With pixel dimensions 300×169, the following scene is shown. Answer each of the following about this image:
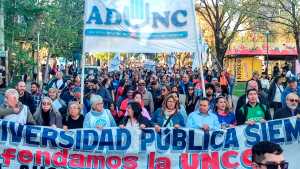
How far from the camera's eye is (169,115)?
8.93 m

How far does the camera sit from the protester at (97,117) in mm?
8641

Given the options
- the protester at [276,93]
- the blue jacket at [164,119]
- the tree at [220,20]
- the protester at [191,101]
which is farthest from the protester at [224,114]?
the tree at [220,20]

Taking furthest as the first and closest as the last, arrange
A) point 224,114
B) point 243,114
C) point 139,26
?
1. point 139,26
2. point 243,114
3. point 224,114

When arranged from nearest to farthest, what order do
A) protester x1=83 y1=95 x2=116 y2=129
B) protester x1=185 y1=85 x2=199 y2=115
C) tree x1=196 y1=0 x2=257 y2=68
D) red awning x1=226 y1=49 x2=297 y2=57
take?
protester x1=83 y1=95 x2=116 y2=129
protester x1=185 y1=85 x2=199 y2=115
tree x1=196 y1=0 x2=257 y2=68
red awning x1=226 y1=49 x2=297 y2=57

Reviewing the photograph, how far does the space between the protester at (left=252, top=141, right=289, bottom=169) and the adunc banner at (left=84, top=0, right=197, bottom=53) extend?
20.6 ft

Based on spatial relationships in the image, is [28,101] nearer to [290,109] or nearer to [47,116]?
[47,116]

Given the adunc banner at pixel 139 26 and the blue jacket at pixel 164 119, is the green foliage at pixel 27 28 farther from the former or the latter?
the blue jacket at pixel 164 119

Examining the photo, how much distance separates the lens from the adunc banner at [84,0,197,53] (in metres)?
10.1

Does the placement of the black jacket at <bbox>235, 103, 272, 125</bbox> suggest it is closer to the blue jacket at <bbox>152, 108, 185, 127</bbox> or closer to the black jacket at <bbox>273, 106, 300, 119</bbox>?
Result: the black jacket at <bbox>273, 106, 300, 119</bbox>

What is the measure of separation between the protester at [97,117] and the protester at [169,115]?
24.7 inches

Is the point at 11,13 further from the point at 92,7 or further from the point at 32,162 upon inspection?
the point at 32,162

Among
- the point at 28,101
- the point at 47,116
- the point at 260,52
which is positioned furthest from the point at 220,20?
the point at 47,116

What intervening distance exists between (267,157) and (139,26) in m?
6.59

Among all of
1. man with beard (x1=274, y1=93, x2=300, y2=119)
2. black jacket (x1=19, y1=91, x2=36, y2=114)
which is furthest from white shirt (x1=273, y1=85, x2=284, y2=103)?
black jacket (x1=19, y1=91, x2=36, y2=114)
